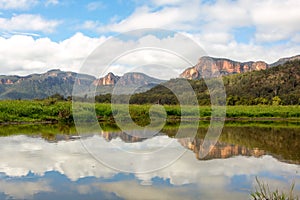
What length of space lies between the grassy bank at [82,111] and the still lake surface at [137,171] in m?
11.2

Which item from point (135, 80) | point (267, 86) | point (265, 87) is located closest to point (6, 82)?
point (265, 87)

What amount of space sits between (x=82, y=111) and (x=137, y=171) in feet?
59.8

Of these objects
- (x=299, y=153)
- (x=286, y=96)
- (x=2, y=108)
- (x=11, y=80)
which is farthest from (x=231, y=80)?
(x=11, y=80)

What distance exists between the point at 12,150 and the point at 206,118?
23.6 m

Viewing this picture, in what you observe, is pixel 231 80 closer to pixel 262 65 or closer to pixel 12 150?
pixel 262 65

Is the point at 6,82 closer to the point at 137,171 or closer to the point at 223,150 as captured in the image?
the point at 223,150

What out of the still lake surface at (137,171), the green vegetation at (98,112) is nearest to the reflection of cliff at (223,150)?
the still lake surface at (137,171)

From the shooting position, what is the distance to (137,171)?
1034 centimetres

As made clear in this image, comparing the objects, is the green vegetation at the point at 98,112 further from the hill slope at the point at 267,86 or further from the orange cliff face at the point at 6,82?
the orange cliff face at the point at 6,82

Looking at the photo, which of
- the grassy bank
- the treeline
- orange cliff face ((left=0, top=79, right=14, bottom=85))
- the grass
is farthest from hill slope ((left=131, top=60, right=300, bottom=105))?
orange cliff face ((left=0, top=79, right=14, bottom=85))

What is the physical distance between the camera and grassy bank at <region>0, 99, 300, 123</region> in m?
27.4

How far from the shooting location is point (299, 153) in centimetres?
1382

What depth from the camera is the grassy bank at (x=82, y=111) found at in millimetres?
27438

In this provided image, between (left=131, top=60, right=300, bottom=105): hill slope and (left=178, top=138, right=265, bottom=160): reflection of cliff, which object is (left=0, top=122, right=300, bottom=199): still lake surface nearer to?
(left=178, top=138, right=265, bottom=160): reflection of cliff
